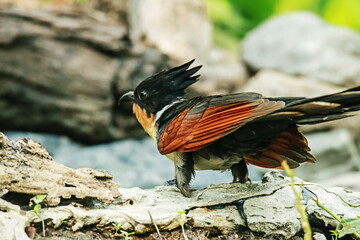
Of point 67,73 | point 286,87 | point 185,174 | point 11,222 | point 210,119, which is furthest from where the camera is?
point 286,87

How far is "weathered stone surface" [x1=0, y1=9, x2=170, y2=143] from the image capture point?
8.71 metres

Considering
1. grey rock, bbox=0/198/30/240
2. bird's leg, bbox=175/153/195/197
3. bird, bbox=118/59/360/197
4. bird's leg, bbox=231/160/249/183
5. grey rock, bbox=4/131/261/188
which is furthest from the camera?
grey rock, bbox=4/131/261/188

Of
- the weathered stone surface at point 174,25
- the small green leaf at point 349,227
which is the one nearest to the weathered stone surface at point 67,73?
the weathered stone surface at point 174,25

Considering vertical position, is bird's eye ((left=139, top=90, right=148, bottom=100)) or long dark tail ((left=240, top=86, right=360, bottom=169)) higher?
bird's eye ((left=139, top=90, right=148, bottom=100))

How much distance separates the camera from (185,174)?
10.9ft

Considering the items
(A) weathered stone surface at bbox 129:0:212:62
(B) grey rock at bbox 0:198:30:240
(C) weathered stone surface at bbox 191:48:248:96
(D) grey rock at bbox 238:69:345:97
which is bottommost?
(B) grey rock at bbox 0:198:30:240

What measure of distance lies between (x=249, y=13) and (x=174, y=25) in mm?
3621

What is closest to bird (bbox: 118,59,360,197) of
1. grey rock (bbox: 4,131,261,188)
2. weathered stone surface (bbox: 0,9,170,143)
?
grey rock (bbox: 4,131,261,188)

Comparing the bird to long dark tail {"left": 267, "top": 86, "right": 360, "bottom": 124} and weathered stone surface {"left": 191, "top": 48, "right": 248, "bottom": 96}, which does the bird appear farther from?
weathered stone surface {"left": 191, "top": 48, "right": 248, "bottom": 96}

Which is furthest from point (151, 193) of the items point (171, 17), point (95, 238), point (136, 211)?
point (171, 17)

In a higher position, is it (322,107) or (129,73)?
(129,73)

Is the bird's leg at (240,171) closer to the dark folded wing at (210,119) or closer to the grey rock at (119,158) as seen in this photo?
the dark folded wing at (210,119)

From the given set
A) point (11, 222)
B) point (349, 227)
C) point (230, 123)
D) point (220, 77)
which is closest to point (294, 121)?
point (230, 123)

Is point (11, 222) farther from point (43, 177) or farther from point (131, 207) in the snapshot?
point (131, 207)
